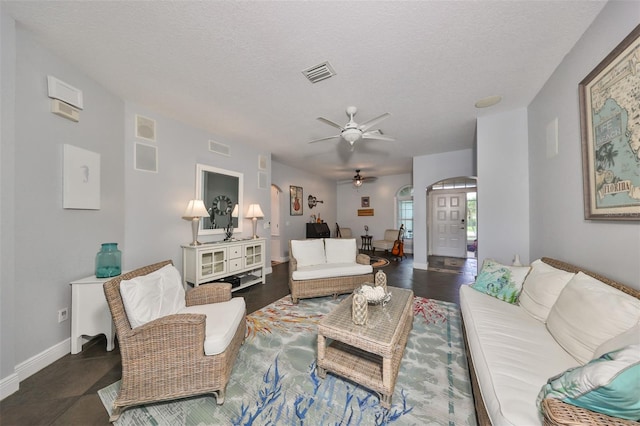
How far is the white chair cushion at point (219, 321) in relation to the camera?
1.54 meters

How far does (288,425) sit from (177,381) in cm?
78

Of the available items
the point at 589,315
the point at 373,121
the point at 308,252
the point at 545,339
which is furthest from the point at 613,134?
the point at 308,252

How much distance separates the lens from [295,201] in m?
6.90

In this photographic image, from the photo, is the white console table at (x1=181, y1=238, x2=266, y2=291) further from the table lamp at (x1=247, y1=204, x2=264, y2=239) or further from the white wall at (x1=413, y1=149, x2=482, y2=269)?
the white wall at (x1=413, y1=149, x2=482, y2=269)

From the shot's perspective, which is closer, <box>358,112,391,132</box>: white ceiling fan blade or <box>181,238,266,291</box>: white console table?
<box>358,112,391,132</box>: white ceiling fan blade

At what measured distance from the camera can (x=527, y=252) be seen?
3045mm

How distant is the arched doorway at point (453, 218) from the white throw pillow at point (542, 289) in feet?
15.5

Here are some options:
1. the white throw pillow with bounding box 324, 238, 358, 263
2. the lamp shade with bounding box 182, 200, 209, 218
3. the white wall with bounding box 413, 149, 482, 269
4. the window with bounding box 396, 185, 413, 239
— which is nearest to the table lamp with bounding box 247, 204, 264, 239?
the lamp shade with bounding box 182, 200, 209, 218

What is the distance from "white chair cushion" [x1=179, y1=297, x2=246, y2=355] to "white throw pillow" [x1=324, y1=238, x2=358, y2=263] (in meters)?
1.97

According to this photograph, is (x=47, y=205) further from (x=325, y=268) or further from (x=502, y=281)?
(x=502, y=281)

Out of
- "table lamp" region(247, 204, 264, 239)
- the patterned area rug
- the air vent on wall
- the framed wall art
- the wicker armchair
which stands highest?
the air vent on wall

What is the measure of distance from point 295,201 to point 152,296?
532 centimetres

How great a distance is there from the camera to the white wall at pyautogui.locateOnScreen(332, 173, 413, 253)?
25.9ft

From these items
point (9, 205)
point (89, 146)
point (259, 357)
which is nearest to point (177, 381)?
point (259, 357)
